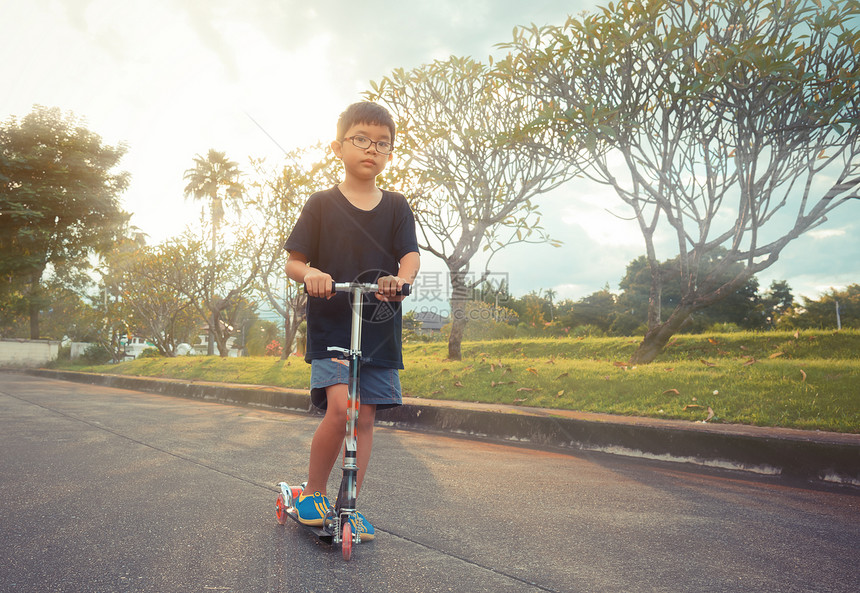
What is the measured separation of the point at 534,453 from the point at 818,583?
334 centimetres

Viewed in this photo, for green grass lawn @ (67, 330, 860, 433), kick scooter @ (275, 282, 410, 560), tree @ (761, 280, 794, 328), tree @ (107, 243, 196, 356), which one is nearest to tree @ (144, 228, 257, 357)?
tree @ (107, 243, 196, 356)

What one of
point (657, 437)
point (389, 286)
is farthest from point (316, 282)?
point (657, 437)

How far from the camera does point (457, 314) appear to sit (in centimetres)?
1270

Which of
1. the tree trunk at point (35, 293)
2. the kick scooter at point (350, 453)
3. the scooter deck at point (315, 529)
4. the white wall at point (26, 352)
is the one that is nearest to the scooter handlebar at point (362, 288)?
the kick scooter at point (350, 453)

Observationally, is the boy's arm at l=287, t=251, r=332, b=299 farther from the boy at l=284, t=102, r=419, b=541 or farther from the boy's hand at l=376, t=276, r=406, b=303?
the boy's hand at l=376, t=276, r=406, b=303

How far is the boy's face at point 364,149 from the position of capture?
2820mm

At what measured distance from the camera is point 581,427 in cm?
606

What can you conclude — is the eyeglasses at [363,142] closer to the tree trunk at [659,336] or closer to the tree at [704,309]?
the tree trunk at [659,336]

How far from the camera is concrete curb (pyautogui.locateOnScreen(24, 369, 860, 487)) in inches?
181

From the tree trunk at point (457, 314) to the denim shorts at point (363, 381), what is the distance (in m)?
9.45

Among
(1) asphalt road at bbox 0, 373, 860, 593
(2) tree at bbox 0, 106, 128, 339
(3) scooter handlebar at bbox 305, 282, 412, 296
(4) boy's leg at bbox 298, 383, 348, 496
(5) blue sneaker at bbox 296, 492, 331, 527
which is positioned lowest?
(1) asphalt road at bbox 0, 373, 860, 593

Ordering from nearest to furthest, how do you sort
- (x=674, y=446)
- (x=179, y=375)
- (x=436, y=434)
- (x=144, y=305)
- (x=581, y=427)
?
(x=674, y=446) < (x=581, y=427) < (x=436, y=434) < (x=179, y=375) < (x=144, y=305)

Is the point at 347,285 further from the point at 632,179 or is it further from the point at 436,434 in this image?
the point at 632,179

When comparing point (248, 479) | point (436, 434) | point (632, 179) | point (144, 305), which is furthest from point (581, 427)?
point (144, 305)
